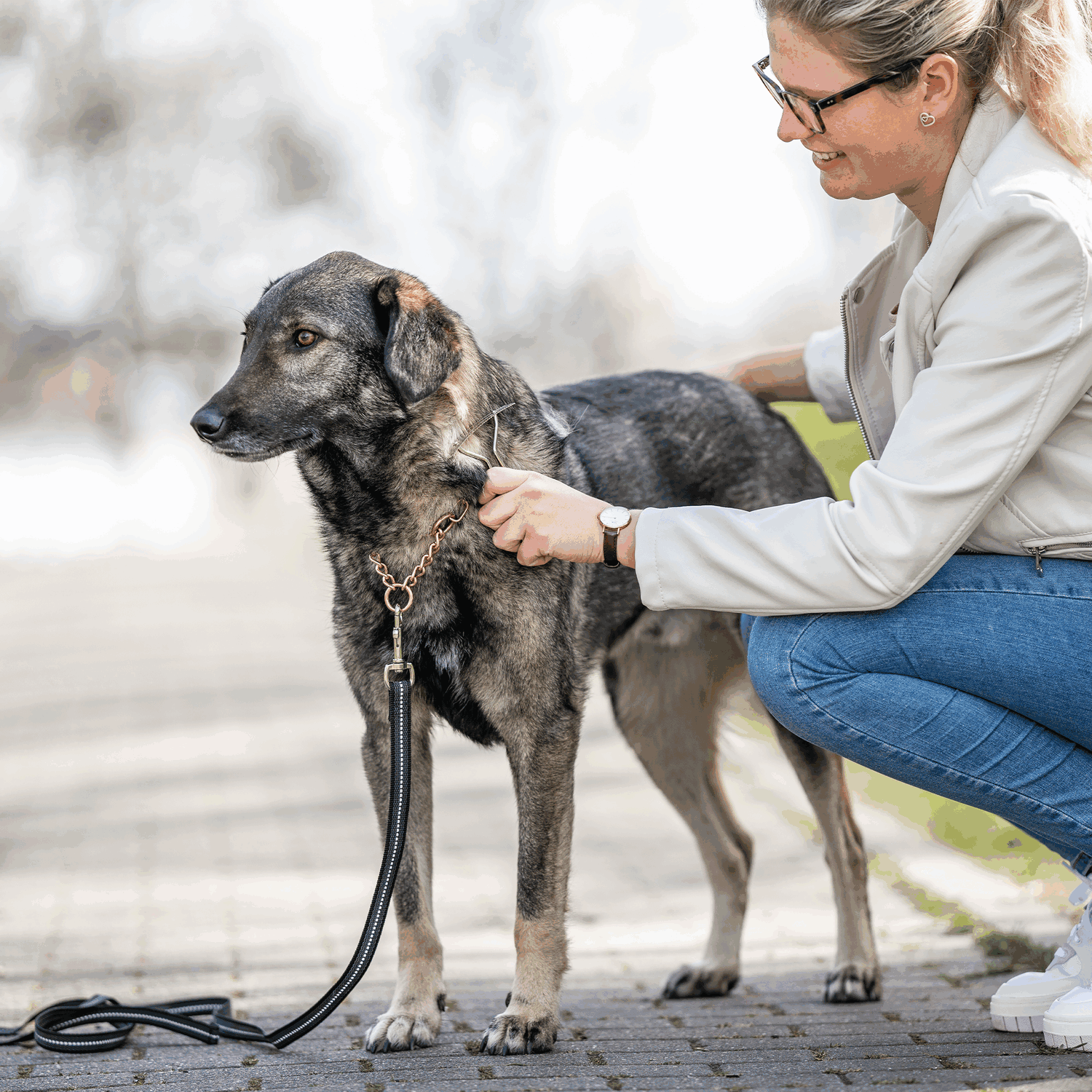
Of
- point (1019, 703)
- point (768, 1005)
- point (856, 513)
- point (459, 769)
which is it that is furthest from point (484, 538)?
point (459, 769)

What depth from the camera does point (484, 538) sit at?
9.05ft

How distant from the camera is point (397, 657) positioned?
2.68 meters

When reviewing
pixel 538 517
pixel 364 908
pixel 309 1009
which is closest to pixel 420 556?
pixel 538 517

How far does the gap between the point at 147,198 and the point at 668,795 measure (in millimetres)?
28245

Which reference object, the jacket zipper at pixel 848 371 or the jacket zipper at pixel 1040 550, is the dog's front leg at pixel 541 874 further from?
the jacket zipper at pixel 1040 550

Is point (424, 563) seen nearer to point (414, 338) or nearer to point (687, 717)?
point (414, 338)

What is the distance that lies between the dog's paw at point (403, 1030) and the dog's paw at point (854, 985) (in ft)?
3.61

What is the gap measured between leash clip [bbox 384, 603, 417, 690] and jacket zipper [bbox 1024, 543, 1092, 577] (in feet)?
4.09

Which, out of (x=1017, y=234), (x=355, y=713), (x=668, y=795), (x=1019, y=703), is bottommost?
(x=355, y=713)

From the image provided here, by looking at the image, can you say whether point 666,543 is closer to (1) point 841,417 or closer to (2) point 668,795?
(1) point 841,417

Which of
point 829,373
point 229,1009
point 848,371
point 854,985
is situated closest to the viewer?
point 848,371

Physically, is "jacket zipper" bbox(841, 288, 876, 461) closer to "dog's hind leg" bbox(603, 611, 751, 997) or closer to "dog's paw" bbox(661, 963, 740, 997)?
"dog's hind leg" bbox(603, 611, 751, 997)

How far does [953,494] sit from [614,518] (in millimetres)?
637

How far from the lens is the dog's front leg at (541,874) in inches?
107
